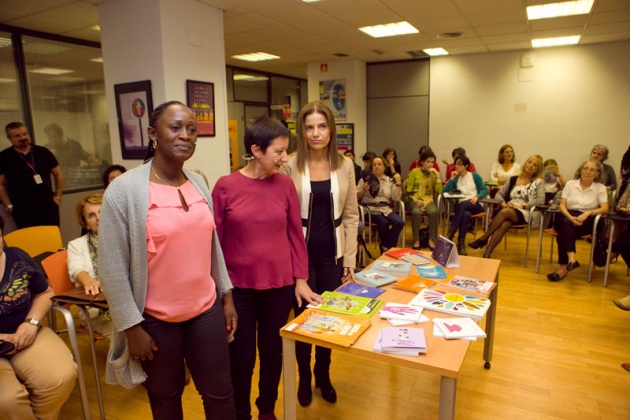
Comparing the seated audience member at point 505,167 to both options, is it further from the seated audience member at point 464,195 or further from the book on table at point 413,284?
the book on table at point 413,284

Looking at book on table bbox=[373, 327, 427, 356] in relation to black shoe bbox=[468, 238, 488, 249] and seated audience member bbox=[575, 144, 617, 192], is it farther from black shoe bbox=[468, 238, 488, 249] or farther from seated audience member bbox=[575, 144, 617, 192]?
seated audience member bbox=[575, 144, 617, 192]

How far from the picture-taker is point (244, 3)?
4.25 m

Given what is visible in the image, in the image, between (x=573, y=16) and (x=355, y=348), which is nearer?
(x=355, y=348)

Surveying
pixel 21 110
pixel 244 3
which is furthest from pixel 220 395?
pixel 21 110

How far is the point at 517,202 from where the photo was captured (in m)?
5.20

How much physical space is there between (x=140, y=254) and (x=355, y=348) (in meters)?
0.83

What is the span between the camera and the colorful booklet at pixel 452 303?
1.83 m

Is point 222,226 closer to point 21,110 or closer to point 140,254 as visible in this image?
point 140,254

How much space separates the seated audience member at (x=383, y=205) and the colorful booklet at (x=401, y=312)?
10.2ft

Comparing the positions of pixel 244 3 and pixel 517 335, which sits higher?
pixel 244 3

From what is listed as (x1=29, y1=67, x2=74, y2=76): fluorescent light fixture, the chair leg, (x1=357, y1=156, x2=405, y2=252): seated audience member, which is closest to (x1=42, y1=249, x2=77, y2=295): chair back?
the chair leg

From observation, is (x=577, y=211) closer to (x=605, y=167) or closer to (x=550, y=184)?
(x=550, y=184)

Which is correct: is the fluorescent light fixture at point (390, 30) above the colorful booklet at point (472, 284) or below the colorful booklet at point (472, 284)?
above

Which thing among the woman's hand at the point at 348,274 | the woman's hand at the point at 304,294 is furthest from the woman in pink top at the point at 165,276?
the woman's hand at the point at 348,274
